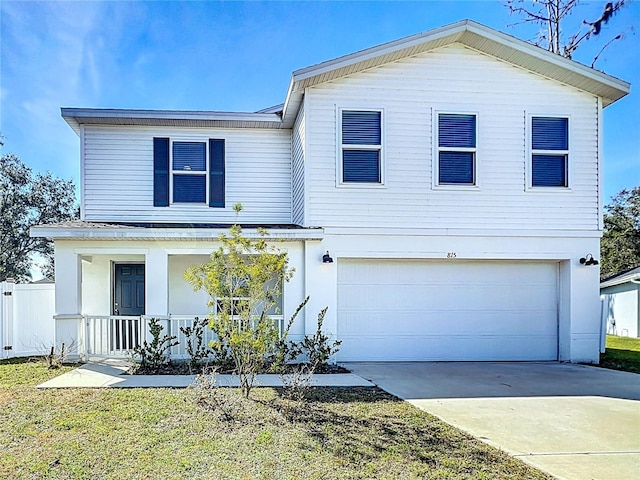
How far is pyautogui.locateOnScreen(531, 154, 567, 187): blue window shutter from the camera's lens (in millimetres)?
10047

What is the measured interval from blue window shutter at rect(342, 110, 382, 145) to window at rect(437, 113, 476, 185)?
52.9 inches

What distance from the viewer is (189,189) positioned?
10.9m

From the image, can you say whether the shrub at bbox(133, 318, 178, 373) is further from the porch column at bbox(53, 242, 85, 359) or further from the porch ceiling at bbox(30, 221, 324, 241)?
the porch ceiling at bbox(30, 221, 324, 241)

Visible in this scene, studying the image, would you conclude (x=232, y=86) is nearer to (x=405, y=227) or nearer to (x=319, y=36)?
(x=319, y=36)

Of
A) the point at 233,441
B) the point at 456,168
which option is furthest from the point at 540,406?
the point at 456,168

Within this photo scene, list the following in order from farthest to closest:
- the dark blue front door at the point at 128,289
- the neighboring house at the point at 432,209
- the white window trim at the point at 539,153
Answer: the dark blue front door at the point at 128,289
the white window trim at the point at 539,153
the neighboring house at the point at 432,209

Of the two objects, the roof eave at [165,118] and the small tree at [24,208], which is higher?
the roof eave at [165,118]

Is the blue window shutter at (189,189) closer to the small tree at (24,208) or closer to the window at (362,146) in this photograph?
the window at (362,146)

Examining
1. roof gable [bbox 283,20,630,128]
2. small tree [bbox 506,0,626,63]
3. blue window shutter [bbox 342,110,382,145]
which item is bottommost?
blue window shutter [bbox 342,110,382,145]

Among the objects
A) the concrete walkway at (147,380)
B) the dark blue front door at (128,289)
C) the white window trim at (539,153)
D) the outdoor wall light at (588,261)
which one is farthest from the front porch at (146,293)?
the outdoor wall light at (588,261)

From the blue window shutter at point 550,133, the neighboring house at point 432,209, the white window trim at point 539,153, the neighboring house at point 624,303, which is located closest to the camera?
the neighboring house at point 432,209

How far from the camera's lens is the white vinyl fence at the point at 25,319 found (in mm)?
10367

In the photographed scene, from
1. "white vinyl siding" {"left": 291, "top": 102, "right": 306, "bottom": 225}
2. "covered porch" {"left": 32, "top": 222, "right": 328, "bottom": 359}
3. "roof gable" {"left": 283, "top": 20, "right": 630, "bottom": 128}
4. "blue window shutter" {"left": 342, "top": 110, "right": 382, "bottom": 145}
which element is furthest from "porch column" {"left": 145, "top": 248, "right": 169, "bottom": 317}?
"blue window shutter" {"left": 342, "top": 110, "right": 382, "bottom": 145}

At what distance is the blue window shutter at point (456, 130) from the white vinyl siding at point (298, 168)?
291cm
